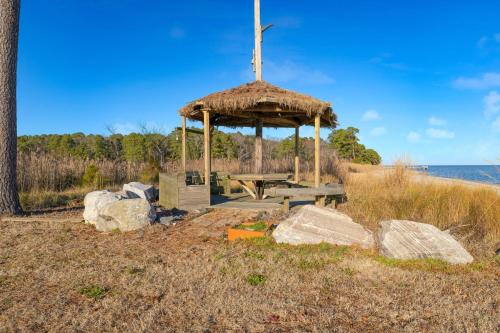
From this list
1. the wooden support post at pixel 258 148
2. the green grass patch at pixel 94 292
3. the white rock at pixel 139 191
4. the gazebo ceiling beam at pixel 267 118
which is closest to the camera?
the green grass patch at pixel 94 292

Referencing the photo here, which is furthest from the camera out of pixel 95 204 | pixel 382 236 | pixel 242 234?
pixel 95 204

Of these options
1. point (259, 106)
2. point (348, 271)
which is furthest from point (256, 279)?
point (259, 106)

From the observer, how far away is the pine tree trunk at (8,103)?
23.5 feet

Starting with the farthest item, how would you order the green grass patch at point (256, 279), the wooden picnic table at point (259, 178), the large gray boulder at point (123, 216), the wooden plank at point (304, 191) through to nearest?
the wooden picnic table at point (259, 178) → the wooden plank at point (304, 191) → the large gray boulder at point (123, 216) → the green grass patch at point (256, 279)

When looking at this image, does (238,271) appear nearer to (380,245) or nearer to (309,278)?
(309,278)

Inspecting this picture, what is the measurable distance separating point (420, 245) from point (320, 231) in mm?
1256

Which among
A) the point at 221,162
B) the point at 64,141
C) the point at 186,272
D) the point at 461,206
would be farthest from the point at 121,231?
the point at 64,141

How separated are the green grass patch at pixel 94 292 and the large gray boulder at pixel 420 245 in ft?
10.5

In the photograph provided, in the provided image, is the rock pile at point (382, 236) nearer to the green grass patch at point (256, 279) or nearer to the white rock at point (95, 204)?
the green grass patch at point (256, 279)

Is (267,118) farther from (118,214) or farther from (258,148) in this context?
(118,214)

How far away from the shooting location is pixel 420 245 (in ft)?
13.6

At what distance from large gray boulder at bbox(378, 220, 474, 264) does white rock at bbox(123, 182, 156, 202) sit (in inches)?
226

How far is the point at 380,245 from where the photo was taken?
Answer: 4.30 metres

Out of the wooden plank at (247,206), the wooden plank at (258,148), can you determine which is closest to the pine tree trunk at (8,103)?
the wooden plank at (247,206)
